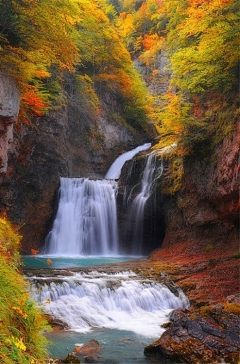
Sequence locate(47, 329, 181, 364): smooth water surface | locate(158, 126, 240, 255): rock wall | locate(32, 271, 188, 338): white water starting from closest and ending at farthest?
locate(47, 329, 181, 364): smooth water surface → locate(32, 271, 188, 338): white water → locate(158, 126, 240, 255): rock wall

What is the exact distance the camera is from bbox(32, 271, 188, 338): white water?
8.60 meters

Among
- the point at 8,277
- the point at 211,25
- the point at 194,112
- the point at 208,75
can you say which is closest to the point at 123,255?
the point at 194,112

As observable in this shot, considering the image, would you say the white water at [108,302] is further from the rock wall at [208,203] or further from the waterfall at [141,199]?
the waterfall at [141,199]

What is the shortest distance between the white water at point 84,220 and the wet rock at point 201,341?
12.5 meters

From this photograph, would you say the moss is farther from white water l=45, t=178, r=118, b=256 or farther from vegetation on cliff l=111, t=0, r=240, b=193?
white water l=45, t=178, r=118, b=256

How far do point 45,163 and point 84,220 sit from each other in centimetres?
399

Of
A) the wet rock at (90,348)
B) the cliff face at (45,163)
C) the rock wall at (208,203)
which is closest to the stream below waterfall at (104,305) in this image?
the wet rock at (90,348)

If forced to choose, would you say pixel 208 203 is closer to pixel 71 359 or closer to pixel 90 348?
pixel 90 348

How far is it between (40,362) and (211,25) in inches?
513

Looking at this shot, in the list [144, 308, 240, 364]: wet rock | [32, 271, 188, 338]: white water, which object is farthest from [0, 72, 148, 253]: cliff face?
[144, 308, 240, 364]: wet rock

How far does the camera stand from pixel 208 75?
46.1ft

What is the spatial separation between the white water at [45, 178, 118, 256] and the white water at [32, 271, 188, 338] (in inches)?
333

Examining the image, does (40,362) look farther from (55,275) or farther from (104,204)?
(104,204)

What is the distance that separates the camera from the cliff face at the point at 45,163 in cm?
1895
